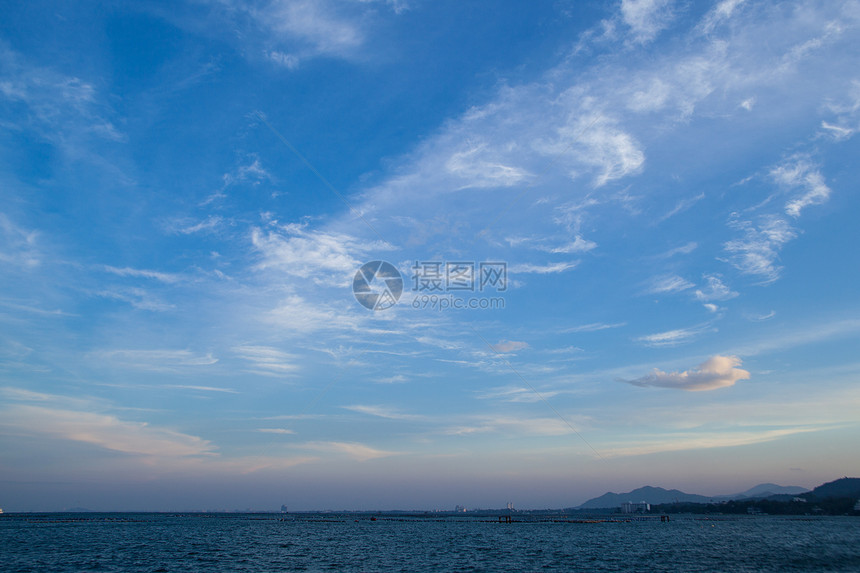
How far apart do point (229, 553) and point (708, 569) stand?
2426 inches

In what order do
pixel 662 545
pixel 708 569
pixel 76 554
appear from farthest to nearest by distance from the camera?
1. pixel 662 545
2. pixel 76 554
3. pixel 708 569

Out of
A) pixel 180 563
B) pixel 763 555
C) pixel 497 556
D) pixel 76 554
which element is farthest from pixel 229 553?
pixel 763 555

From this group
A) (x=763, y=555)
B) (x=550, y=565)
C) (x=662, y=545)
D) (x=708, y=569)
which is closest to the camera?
(x=708, y=569)

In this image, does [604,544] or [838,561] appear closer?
[838,561]

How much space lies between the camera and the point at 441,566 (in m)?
55.7

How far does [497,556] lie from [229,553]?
38.1m

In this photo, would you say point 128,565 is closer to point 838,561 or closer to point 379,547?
point 379,547

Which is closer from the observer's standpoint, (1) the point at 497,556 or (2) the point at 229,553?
(1) the point at 497,556

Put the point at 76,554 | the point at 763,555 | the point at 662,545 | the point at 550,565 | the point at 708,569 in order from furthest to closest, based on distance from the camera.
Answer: the point at 662,545
the point at 76,554
the point at 763,555
the point at 550,565
the point at 708,569

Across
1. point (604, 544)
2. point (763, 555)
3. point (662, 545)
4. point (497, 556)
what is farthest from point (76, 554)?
point (763, 555)

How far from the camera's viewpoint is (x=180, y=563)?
5888cm

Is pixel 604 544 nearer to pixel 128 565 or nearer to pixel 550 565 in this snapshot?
pixel 550 565

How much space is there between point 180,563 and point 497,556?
39.0 meters

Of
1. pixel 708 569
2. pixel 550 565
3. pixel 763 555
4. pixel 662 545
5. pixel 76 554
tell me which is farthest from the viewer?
pixel 662 545
